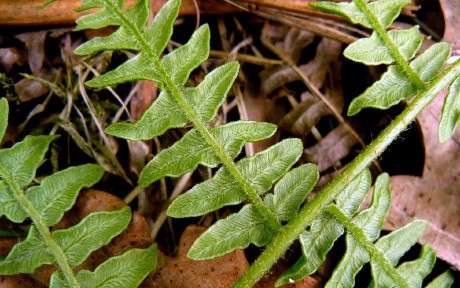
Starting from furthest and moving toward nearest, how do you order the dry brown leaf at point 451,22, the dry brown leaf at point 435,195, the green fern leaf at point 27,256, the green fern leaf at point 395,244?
the dry brown leaf at point 451,22
the dry brown leaf at point 435,195
the green fern leaf at point 395,244
the green fern leaf at point 27,256

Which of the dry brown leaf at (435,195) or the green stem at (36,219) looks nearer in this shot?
the green stem at (36,219)

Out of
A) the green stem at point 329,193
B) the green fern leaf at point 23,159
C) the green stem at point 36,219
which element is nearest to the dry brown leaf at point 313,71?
the green stem at point 329,193

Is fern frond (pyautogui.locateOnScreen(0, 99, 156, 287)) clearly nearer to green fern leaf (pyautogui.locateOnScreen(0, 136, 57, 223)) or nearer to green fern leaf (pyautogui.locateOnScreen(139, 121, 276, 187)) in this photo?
green fern leaf (pyautogui.locateOnScreen(0, 136, 57, 223))

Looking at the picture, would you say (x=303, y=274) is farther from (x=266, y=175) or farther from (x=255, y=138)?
(x=255, y=138)

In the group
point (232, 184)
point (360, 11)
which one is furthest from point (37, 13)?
point (360, 11)

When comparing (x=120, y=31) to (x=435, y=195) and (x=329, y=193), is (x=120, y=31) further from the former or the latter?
(x=435, y=195)

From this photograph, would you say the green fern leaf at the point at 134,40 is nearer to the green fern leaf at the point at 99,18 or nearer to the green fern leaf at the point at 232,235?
the green fern leaf at the point at 99,18

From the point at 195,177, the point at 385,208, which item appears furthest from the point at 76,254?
the point at 385,208
